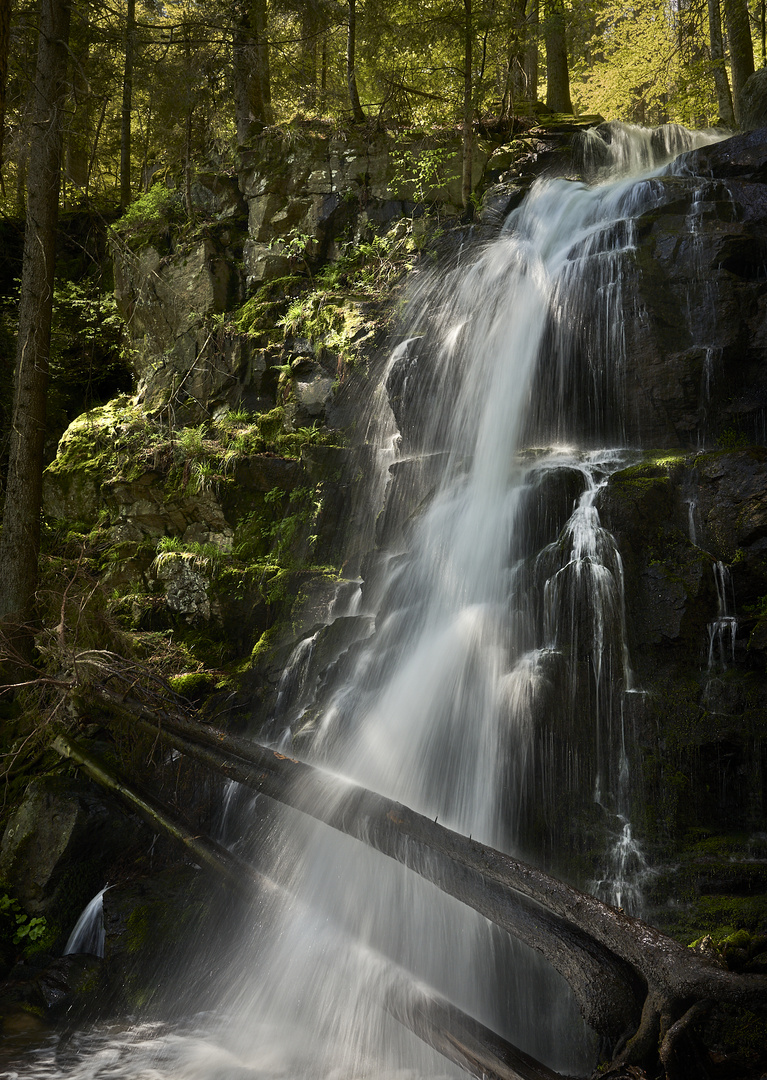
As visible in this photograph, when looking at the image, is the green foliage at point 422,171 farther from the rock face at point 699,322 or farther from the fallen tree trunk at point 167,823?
the fallen tree trunk at point 167,823

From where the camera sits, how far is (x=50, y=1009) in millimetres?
4637

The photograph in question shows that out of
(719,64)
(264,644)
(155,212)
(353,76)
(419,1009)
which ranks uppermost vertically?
(719,64)

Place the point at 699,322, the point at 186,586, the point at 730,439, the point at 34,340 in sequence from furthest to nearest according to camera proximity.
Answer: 1. the point at 186,586
2. the point at 699,322
3. the point at 34,340
4. the point at 730,439

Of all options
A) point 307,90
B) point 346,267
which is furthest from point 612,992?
point 307,90

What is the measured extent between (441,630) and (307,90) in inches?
492

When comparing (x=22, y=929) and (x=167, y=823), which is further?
(x=167, y=823)

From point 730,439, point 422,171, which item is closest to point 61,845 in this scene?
point 730,439

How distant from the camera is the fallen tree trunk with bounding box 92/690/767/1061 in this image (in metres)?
2.95

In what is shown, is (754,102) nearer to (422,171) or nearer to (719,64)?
(719,64)

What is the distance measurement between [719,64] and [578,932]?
16.1 metres

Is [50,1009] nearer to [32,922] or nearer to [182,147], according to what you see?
[32,922]

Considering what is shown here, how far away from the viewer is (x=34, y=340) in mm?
7531

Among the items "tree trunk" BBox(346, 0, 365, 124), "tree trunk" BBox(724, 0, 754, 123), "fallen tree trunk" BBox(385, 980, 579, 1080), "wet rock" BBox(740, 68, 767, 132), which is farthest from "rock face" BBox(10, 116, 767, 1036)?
"tree trunk" BBox(724, 0, 754, 123)

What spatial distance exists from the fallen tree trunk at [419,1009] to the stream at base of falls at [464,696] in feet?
0.53
